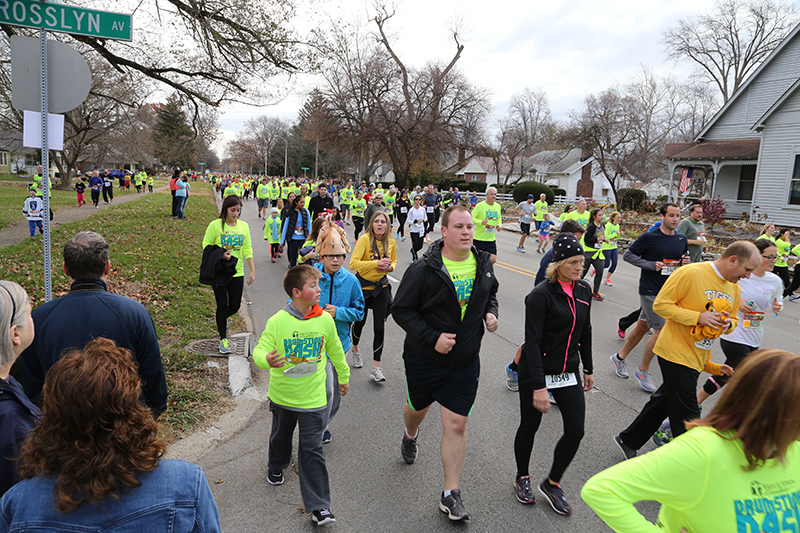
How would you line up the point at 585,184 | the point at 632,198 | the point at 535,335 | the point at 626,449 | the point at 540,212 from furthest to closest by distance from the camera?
1. the point at 585,184
2. the point at 632,198
3. the point at 540,212
4. the point at 626,449
5. the point at 535,335

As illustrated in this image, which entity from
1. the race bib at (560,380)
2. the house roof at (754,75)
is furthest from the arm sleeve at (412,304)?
the house roof at (754,75)

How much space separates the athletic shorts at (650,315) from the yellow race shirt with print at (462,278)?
3523 millimetres

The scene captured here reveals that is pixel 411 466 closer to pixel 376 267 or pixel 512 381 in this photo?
pixel 512 381

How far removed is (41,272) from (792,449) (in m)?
10.8

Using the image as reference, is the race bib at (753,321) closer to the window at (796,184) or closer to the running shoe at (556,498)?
the running shoe at (556,498)

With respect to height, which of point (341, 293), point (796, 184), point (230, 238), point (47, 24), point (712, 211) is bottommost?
point (341, 293)

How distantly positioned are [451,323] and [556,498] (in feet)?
4.99

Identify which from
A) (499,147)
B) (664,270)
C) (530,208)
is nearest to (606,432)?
(664,270)

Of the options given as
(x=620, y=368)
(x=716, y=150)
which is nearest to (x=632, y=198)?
(x=716, y=150)

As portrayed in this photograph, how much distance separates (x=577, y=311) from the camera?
3.59m

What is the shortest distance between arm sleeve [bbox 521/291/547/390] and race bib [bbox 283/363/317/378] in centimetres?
156

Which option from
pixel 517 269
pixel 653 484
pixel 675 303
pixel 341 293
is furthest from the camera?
pixel 517 269

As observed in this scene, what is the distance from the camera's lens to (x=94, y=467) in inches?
52.9

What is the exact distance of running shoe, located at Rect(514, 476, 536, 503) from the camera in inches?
142
